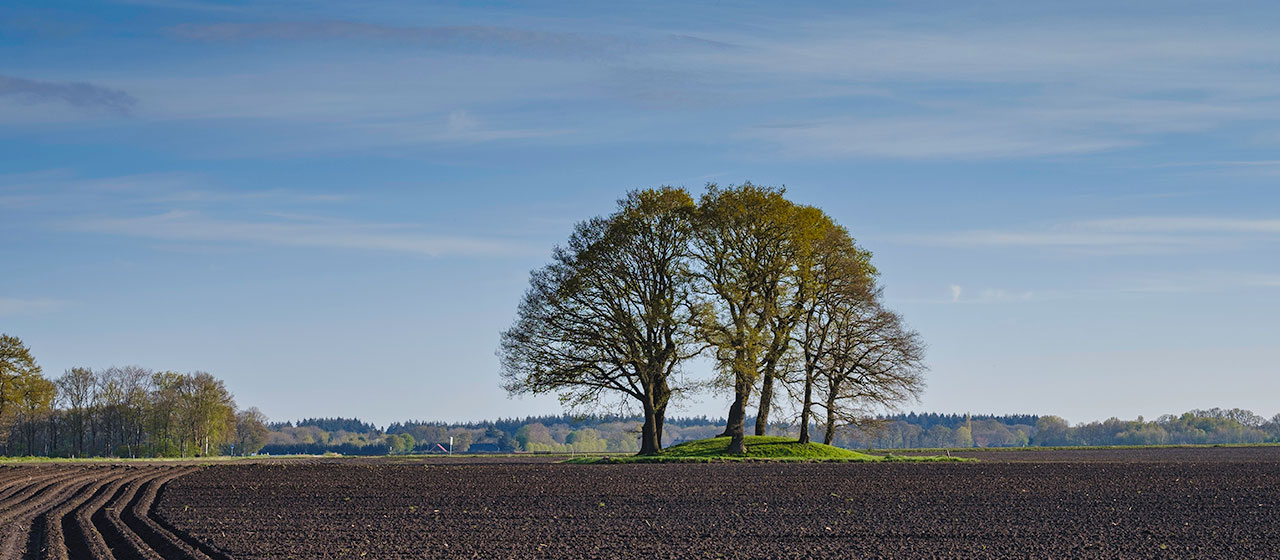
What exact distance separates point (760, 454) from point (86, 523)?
3711 cm

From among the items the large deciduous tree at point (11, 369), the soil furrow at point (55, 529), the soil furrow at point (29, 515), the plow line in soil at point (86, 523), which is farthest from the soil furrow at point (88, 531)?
the large deciduous tree at point (11, 369)

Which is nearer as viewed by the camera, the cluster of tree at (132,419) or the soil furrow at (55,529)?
the soil furrow at (55,529)

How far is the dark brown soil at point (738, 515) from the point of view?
67.6 feet

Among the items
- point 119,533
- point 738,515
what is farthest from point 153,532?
point 738,515

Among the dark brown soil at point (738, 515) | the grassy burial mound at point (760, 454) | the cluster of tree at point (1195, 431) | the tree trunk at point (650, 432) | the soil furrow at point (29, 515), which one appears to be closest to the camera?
the dark brown soil at point (738, 515)

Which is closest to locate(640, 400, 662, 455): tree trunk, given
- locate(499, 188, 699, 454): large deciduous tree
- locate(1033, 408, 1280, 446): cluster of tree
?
locate(499, 188, 699, 454): large deciduous tree

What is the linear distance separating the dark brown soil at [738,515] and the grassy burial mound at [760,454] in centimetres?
1252

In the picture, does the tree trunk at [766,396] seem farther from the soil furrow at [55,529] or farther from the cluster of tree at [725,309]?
the soil furrow at [55,529]

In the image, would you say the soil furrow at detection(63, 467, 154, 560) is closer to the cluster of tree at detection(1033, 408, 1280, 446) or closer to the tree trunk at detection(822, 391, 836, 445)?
the tree trunk at detection(822, 391, 836, 445)

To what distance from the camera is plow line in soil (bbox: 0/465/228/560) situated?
20.7 metres

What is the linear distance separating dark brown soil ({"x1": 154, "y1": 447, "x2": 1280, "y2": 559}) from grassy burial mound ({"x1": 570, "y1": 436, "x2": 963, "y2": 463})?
1252 centimetres

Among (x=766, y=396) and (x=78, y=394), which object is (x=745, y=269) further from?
(x=78, y=394)

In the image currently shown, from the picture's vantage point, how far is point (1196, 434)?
18438 centimetres

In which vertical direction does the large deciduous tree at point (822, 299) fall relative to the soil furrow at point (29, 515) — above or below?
above
